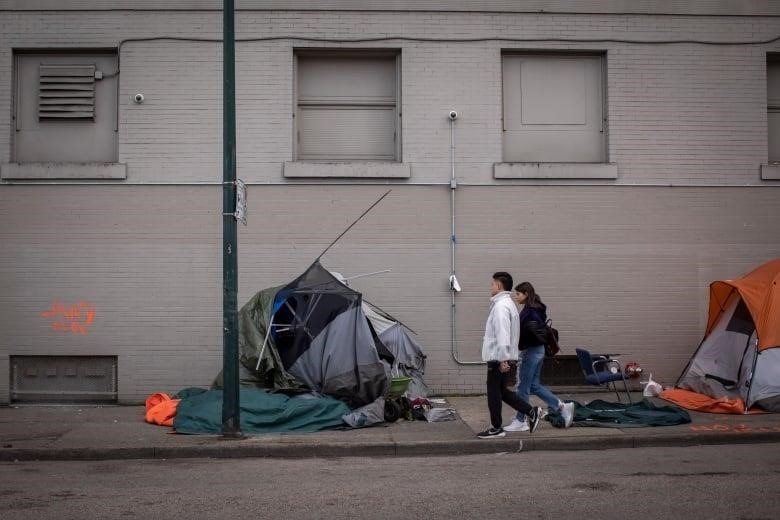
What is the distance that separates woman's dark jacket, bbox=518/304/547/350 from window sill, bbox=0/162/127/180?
618cm

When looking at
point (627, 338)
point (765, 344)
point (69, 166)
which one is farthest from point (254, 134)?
point (765, 344)

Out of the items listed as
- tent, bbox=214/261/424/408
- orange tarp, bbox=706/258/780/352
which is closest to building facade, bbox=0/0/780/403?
orange tarp, bbox=706/258/780/352

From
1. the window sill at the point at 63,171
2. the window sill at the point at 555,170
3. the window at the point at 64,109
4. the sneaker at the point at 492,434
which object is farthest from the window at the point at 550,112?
the window at the point at 64,109

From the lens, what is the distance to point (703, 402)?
10.9 m

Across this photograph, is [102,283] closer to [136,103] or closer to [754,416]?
[136,103]

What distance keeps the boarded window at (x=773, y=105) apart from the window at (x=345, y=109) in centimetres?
577

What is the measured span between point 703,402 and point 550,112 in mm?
4730

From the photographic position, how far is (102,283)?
1188cm

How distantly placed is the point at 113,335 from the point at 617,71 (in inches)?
330

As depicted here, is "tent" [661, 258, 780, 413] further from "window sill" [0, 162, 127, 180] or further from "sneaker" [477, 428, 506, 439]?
"window sill" [0, 162, 127, 180]

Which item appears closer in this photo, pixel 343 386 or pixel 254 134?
pixel 343 386

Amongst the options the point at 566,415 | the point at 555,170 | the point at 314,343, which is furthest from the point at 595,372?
the point at 314,343

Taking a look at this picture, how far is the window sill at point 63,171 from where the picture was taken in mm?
11812

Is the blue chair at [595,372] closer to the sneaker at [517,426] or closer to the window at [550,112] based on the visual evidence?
the sneaker at [517,426]
